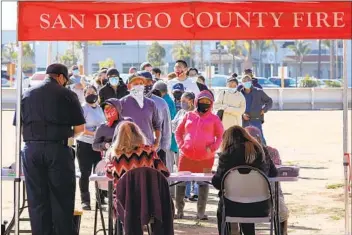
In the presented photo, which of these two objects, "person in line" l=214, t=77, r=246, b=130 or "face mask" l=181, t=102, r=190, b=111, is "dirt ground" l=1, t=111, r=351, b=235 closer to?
"person in line" l=214, t=77, r=246, b=130

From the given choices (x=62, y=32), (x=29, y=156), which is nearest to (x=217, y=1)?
(x=62, y=32)

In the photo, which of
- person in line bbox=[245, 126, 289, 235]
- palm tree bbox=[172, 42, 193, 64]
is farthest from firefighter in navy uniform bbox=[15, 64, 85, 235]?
palm tree bbox=[172, 42, 193, 64]

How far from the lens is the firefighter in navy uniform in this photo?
8.91 metres

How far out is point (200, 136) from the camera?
11.4m

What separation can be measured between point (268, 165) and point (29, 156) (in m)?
2.32

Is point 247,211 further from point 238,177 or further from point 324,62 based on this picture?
point 324,62

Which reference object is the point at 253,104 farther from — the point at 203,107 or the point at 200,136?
the point at 200,136

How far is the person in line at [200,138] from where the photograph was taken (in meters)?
11.3

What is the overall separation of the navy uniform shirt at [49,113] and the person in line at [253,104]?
7.56m

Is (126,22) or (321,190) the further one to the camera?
(321,190)

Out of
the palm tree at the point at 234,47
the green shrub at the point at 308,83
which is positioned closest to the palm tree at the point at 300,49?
the palm tree at the point at 234,47

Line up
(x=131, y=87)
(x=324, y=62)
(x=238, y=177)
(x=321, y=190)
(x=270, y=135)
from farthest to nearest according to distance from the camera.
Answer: (x=324, y=62) → (x=270, y=135) → (x=321, y=190) → (x=131, y=87) → (x=238, y=177)

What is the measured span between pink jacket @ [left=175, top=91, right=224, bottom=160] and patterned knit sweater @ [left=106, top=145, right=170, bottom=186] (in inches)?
111

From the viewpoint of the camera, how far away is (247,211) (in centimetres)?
863
